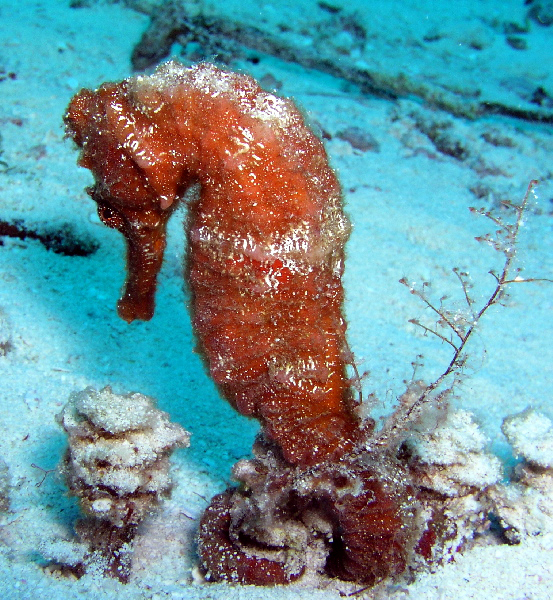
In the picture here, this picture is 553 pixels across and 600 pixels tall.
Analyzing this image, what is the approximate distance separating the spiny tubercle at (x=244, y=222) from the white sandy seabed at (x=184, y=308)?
0.47 m

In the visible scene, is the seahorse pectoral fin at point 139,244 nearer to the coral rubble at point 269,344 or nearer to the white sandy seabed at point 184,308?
the coral rubble at point 269,344

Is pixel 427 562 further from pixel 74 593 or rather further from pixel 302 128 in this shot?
pixel 302 128

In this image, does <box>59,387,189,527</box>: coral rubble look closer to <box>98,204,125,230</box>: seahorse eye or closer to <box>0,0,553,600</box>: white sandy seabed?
<box>0,0,553,600</box>: white sandy seabed

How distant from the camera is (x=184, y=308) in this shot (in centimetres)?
508

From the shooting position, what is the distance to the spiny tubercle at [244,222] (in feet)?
8.07

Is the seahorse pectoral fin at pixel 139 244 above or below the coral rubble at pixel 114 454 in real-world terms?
above

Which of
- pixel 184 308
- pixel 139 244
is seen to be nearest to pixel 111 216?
pixel 139 244

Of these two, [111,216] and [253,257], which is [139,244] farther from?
[253,257]

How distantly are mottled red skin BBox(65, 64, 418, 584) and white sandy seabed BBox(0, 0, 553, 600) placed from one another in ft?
1.21

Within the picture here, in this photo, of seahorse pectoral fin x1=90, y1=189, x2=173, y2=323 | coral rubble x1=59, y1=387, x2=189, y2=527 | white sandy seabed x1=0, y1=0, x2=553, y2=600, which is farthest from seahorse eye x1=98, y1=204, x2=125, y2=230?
white sandy seabed x1=0, y1=0, x2=553, y2=600

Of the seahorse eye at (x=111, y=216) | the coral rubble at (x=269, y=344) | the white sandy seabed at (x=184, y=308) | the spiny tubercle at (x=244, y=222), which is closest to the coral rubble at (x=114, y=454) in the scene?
the coral rubble at (x=269, y=344)

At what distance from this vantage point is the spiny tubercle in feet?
8.07

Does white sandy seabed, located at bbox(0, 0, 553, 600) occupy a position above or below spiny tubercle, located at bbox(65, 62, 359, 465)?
below

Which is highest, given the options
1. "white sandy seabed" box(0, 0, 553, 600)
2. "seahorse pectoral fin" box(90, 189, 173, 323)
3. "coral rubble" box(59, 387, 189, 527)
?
"seahorse pectoral fin" box(90, 189, 173, 323)
